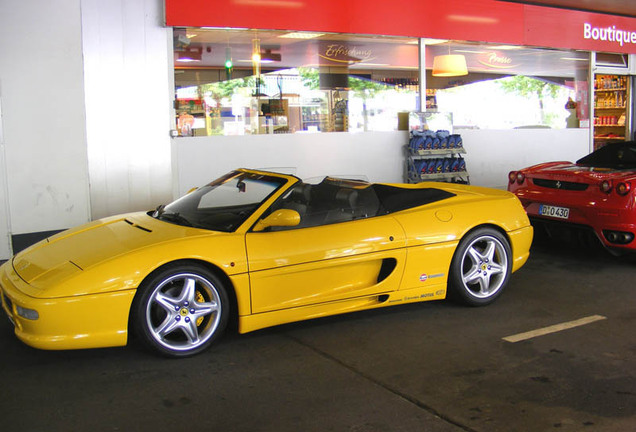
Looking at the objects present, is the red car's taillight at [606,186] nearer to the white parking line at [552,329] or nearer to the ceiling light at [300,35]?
the white parking line at [552,329]

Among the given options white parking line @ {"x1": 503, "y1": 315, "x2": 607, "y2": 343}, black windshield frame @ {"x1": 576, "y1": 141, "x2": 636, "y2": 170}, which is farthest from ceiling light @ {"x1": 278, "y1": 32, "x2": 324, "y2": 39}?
white parking line @ {"x1": 503, "y1": 315, "x2": 607, "y2": 343}

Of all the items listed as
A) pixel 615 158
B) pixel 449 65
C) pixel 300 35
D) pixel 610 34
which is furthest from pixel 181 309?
pixel 610 34

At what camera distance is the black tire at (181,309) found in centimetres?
382

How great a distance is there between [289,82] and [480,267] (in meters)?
5.51

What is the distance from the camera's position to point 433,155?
10.2 metres

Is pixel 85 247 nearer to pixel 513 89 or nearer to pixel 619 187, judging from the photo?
pixel 619 187

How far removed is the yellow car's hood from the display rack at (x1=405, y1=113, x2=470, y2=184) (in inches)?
240

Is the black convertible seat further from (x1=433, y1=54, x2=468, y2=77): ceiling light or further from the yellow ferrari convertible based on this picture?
(x1=433, y1=54, x2=468, y2=77): ceiling light

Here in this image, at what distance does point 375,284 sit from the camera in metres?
4.55

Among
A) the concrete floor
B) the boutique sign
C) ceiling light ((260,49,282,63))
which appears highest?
the boutique sign

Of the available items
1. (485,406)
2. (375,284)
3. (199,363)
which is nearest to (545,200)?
(375,284)

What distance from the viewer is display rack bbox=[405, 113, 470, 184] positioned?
10109 mm

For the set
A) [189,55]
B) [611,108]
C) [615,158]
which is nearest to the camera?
[615,158]

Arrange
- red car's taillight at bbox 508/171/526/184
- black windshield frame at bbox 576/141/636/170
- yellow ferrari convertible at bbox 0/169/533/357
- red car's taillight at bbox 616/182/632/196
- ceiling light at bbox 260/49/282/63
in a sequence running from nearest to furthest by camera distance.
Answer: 1. yellow ferrari convertible at bbox 0/169/533/357
2. red car's taillight at bbox 616/182/632/196
3. black windshield frame at bbox 576/141/636/170
4. red car's taillight at bbox 508/171/526/184
5. ceiling light at bbox 260/49/282/63
